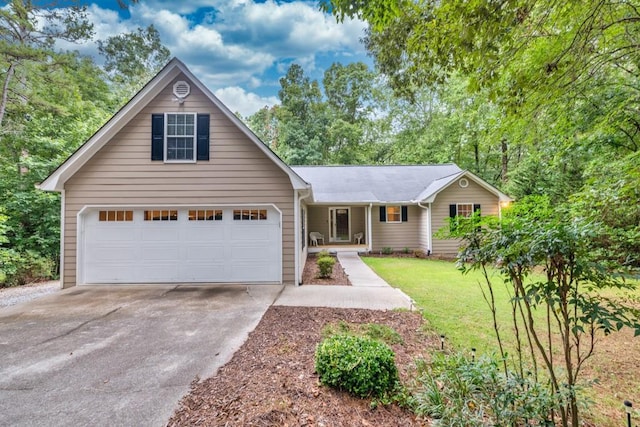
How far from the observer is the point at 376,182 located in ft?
53.2

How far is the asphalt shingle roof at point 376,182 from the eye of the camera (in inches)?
566

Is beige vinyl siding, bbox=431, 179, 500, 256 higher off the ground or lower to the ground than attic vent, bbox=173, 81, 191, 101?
lower

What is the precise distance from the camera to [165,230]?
761 cm

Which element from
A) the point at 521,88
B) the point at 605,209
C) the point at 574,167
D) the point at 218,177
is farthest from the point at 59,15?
the point at 574,167

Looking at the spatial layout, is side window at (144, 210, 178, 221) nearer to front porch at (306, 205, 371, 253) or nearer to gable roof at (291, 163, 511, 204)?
gable roof at (291, 163, 511, 204)

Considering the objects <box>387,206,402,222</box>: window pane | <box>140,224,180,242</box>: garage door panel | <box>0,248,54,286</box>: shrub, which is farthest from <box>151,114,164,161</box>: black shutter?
<box>387,206,402,222</box>: window pane

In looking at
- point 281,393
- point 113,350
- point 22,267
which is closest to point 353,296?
point 281,393

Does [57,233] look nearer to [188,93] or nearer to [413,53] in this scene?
[188,93]

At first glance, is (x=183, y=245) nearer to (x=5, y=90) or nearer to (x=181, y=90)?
(x=181, y=90)

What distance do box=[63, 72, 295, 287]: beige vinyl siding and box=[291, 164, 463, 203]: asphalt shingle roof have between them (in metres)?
6.21

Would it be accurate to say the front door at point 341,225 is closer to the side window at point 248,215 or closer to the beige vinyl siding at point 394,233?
the beige vinyl siding at point 394,233

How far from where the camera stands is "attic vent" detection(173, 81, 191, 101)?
7.43m

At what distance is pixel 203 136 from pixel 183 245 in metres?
2.96

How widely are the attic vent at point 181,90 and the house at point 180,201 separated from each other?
0.02m
